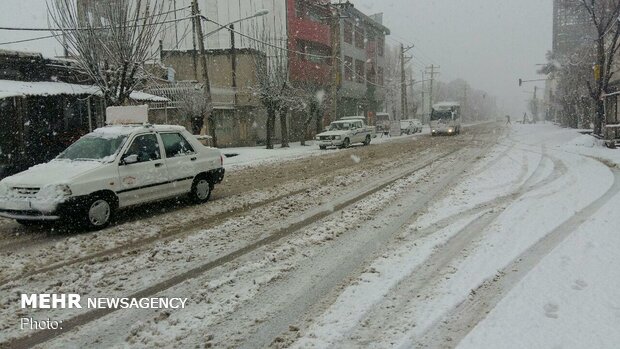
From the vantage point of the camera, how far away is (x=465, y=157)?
19234mm

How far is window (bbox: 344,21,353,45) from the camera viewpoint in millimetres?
50906

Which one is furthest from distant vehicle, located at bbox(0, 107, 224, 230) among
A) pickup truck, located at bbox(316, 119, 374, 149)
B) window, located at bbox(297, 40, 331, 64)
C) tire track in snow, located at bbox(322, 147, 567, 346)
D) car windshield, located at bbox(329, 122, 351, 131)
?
window, located at bbox(297, 40, 331, 64)

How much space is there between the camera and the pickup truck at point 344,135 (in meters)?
28.0

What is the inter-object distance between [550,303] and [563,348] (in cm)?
88

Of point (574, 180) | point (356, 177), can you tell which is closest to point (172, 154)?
point (356, 177)

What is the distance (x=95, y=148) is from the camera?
8570mm

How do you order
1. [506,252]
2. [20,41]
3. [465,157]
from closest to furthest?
1. [506,252]
2. [465,157]
3. [20,41]

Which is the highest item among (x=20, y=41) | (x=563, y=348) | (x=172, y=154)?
(x=20, y=41)

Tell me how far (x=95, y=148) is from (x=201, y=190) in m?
2.41

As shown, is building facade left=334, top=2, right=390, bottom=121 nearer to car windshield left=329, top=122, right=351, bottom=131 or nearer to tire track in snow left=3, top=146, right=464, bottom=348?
car windshield left=329, top=122, right=351, bottom=131

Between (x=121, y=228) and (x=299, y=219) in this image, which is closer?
(x=121, y=228)

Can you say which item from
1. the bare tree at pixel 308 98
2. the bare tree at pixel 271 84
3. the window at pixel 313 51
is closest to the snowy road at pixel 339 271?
the bare tree at pixel 271 84

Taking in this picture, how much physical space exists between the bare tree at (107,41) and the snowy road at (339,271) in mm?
10161

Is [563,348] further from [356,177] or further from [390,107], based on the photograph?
[390,107]
